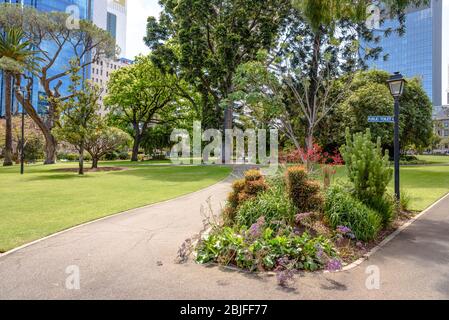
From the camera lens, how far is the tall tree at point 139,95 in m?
37.4

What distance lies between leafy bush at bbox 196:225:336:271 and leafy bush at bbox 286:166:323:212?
1.21 metres

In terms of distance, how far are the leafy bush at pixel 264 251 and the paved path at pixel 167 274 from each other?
0.26m

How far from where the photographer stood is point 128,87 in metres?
38.6

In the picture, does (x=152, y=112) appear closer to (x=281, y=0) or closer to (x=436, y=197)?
(x=281, y=0)

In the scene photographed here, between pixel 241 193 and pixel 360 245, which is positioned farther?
pixel 241 193

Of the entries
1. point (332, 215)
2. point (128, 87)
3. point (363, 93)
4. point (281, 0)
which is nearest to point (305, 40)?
point (281, 0)

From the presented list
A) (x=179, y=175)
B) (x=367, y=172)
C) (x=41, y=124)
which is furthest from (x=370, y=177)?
(x=41, y=124)

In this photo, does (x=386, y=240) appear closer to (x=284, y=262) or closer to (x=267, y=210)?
(x=267, y=210)

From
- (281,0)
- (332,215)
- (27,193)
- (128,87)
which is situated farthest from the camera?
(128,87)

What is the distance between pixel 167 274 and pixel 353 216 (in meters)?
3.83

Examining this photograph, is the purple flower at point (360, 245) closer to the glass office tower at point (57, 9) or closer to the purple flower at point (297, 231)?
the purple flower at point (297, 231)

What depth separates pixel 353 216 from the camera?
6.05m
